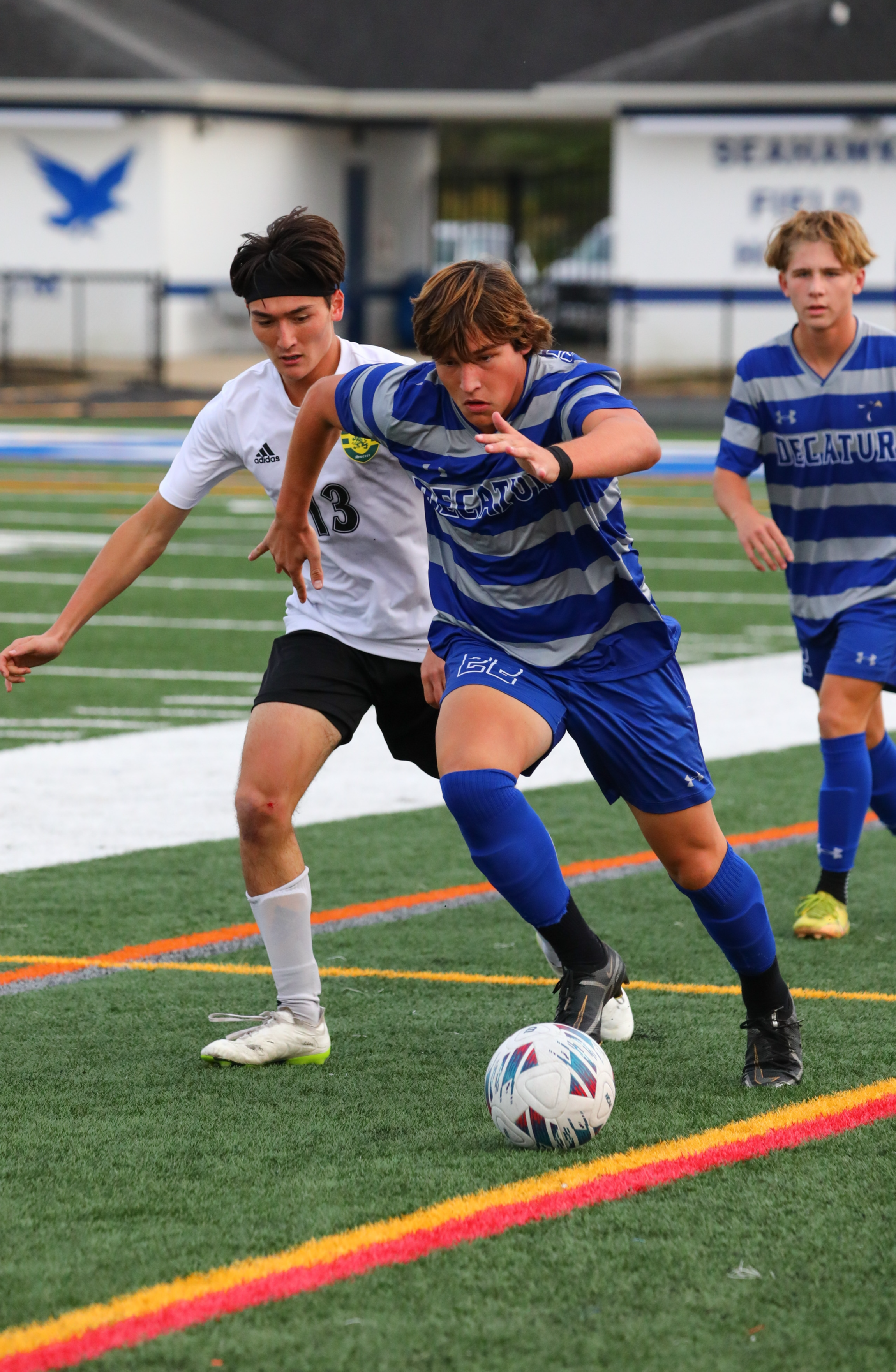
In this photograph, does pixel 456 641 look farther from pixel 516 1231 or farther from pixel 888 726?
pixel 888 726

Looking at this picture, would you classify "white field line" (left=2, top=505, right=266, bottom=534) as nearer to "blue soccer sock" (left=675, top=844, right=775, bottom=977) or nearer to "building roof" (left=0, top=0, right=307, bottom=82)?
"blue soccer sock" (left=675, top=844, right=775, bottom=977)

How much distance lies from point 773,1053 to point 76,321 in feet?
101

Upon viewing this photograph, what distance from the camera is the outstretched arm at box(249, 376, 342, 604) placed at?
16.2ft

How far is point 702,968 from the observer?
5.99 metres

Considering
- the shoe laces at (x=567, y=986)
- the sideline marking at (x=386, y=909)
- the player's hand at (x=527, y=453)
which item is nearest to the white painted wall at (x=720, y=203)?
the sideline marking at (x=386, y=909)

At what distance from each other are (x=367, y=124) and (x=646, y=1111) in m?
35.0

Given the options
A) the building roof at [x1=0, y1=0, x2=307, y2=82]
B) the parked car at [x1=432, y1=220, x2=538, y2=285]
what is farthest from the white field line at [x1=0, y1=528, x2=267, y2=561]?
the parked car at [x1=432, y1=220, x2=538, y2=285]

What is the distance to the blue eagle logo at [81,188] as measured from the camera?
33.8 meters

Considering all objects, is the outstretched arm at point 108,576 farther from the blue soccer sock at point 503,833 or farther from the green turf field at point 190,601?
the green turf field at point 190,601

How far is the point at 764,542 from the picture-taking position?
6.17 meters

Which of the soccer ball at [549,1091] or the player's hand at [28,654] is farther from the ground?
the player's hand at [28,654]

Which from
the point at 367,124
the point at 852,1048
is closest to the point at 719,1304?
the point at 852,1048

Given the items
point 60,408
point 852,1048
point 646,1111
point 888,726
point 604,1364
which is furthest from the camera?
point 60,408

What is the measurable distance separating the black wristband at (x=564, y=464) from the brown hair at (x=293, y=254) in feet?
4.02
